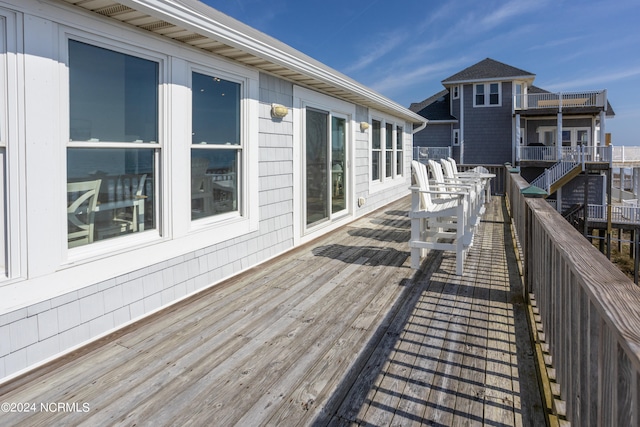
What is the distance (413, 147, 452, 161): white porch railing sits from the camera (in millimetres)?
18812

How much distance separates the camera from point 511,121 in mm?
18656

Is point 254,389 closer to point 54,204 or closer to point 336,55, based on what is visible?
point 54,204

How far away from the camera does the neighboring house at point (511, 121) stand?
57.5ft

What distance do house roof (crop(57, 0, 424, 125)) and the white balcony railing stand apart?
16.1 m

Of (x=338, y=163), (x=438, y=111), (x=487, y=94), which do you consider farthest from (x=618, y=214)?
(x=338, y=163)

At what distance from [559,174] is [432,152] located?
18.7 feet

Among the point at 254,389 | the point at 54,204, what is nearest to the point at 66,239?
the point at 54,204

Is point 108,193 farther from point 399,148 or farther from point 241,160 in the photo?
point 399,148

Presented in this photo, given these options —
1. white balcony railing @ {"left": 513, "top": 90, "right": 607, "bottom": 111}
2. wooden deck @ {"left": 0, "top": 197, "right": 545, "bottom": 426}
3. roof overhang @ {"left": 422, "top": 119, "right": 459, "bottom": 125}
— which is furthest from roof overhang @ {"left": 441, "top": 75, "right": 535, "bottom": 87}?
wooden deck @ {"left": 0, "top": 197, "right": 545, "bottom": 426}

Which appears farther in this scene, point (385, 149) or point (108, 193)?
point (385, 149)

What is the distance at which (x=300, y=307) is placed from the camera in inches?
127

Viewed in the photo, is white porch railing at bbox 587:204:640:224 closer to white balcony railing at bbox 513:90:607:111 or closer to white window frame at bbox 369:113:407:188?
white balcony railing at bbox 513:90:607:111

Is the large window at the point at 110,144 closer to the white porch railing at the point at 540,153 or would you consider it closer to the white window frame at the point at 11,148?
the white window frame at the point at 11,148

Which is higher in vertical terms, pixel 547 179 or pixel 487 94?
pixel 487 94
